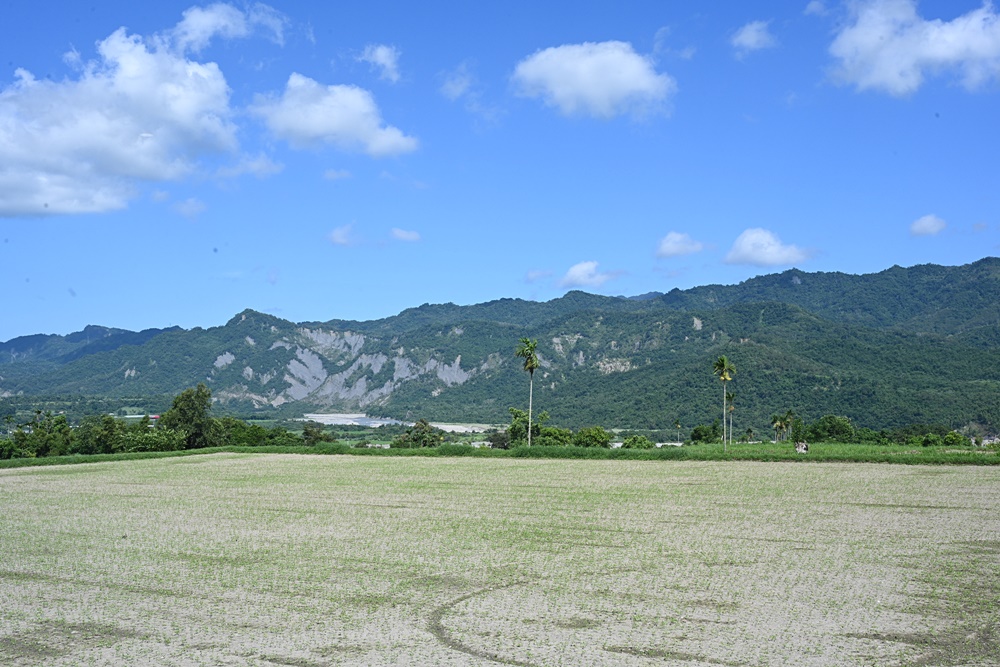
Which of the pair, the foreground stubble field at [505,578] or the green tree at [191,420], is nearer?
the foreground stubble field at [505,578]

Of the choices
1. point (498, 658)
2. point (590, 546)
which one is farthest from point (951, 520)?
point (498, 658)

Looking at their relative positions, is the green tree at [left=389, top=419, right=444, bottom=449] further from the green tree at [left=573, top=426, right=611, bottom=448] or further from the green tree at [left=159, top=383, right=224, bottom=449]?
the green tree at [left=159, top=383, right=224, bottom=449]

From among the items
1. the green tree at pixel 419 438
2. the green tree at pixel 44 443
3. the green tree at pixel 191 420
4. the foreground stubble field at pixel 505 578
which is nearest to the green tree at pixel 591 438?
the green tree at pixel 419 438

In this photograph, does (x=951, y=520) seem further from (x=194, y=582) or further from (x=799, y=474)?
(x=194, y=582)

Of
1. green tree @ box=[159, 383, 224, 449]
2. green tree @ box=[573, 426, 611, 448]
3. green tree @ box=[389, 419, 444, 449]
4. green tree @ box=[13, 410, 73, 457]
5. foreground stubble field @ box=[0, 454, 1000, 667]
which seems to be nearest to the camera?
foreground stubble field @ box=[0, 454, 1000, 667]

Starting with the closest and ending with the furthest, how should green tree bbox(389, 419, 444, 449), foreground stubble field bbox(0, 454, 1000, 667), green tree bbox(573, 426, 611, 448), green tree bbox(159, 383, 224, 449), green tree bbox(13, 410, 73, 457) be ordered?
foreground stubble field bbox(0, 454, 1000, 667), green tree bbox(13, 410, 73, 457), green tree bbox(159, 383, 224, 449), green tree bbox(389, 419, 444, 449), green tree bbox(573, 426, 611, 448)

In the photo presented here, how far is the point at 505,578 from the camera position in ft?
64.0

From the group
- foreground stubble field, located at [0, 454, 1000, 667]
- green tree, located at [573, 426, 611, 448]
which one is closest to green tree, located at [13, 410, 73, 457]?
foreground stubble field, located at [0, 454, 1000, 667]

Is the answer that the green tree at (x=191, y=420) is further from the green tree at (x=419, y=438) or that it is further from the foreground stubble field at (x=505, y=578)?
the foreground stubble field at (x=505, y=578)

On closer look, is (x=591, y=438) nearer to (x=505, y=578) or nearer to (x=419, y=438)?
(x=419, y=438)

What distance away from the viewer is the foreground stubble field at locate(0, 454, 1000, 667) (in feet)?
A: 46.5

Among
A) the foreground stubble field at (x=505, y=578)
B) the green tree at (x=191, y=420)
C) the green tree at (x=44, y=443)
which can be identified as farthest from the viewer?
the green tree at (x=191, y=420)

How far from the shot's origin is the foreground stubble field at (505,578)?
14.2m

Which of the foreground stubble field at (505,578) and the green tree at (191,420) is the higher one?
the green tree at (191,420)
